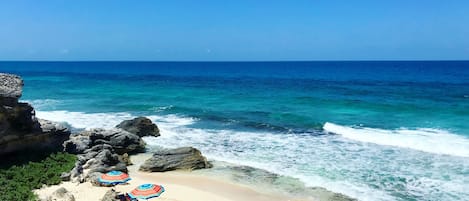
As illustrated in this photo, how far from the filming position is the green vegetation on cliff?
1747cm

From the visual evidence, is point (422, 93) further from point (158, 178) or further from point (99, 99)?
point (158, 178)

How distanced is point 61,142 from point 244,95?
3662cm

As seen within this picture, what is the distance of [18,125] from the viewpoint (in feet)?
68.5

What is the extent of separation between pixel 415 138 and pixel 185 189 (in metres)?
17.3

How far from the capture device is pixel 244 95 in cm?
5819

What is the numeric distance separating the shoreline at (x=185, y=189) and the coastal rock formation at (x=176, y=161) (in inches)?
32.9

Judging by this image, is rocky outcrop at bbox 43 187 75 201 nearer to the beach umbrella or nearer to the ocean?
the beach umbrella

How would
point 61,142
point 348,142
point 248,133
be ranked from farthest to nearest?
point 248,133, point 348,142, point 61,142

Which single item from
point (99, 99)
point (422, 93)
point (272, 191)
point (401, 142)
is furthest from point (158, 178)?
point (422, 93)

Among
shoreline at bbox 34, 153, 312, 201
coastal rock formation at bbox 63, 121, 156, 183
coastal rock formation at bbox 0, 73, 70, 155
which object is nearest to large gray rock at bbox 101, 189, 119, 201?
shoreline at bbox 34, 153, 312, 201

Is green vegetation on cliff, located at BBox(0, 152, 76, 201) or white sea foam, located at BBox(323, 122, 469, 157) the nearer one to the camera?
green vegetation on cliff, located at BBox(0, 152, 76, 201)

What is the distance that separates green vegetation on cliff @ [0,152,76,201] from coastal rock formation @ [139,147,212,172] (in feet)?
12.1

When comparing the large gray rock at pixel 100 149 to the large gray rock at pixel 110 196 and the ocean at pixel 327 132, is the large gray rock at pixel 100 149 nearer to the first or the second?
the ocean at pixel 327 132

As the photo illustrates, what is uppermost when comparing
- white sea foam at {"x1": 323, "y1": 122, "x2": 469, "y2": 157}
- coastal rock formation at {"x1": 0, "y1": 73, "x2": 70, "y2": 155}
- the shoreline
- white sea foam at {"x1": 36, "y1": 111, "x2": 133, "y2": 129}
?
coastal rock formation at {"x1": 0, "y1": 73, "x2": 70, "y2": 155}
